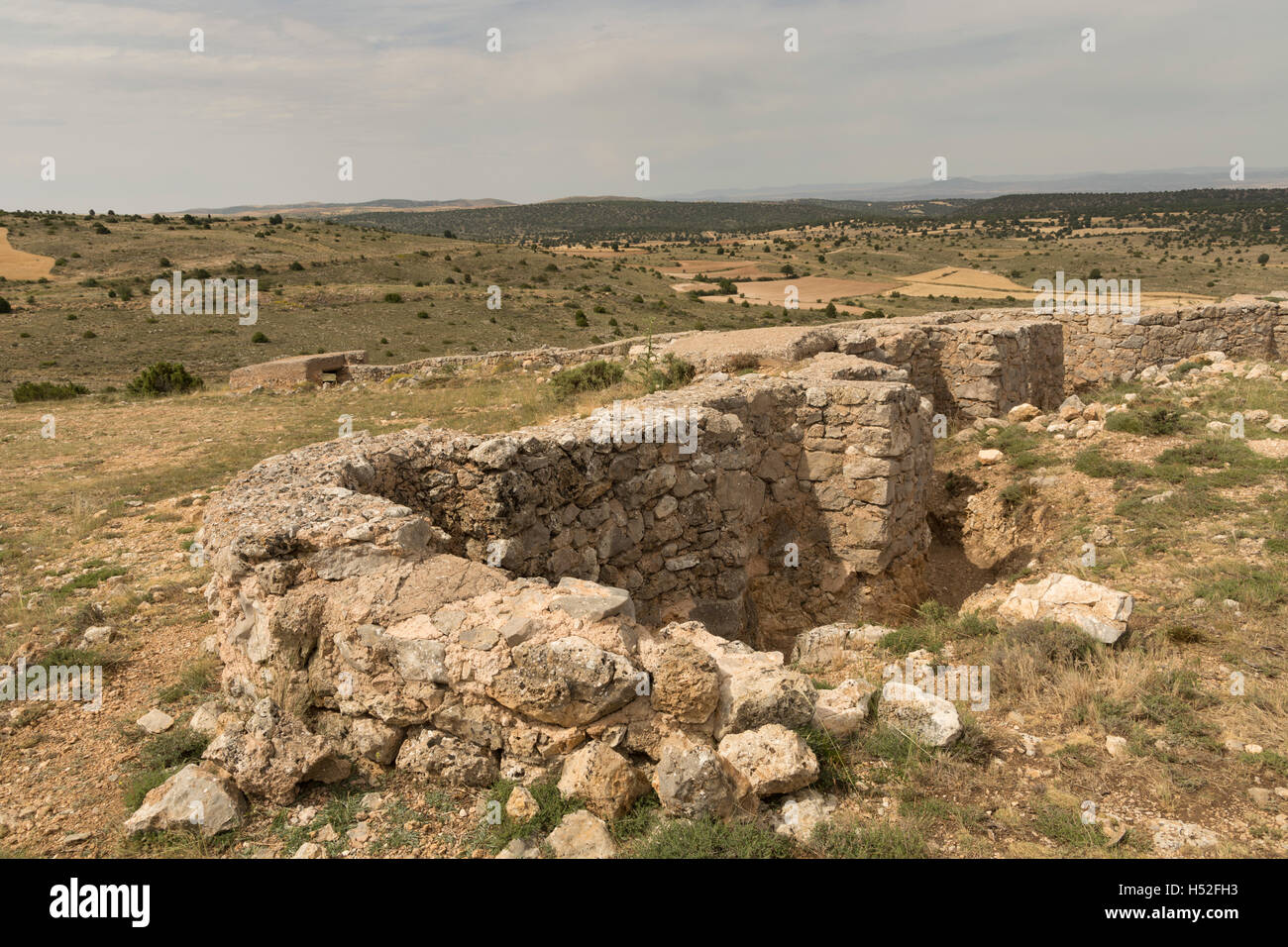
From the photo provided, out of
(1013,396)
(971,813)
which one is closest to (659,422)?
(971,813)

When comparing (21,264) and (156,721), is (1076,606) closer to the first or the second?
(156,721)

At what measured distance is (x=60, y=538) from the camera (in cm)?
732

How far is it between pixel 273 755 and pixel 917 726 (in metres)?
2.99

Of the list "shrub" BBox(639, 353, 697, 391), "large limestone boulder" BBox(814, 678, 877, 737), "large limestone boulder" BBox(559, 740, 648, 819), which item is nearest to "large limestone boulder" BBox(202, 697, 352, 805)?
"large limestone boulder" BBox(559, 740, 648, 819)

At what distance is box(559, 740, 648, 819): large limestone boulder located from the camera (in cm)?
307

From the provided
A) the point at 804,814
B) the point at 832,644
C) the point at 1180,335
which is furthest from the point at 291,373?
the point at 1180,335

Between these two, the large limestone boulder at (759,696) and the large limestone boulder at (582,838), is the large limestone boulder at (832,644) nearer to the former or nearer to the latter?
the large limestone boulder at (759,696)

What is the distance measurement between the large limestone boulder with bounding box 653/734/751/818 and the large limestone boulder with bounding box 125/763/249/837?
1807mm

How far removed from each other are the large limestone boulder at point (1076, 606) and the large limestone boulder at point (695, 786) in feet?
10.3

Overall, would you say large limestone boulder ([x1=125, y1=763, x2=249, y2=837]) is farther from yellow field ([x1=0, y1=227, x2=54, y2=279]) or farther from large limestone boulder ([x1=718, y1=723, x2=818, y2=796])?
yellow field ([x1=0, y1=227, x2=54, y2=279])

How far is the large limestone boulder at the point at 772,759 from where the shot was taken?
318 cm

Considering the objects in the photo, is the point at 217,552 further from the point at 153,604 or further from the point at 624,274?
the point at 624,274

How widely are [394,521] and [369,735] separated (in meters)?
1.17

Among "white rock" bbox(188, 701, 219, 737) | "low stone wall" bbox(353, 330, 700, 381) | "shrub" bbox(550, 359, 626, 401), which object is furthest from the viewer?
"low stone wall" bbox(353, 330, 700, 381)
